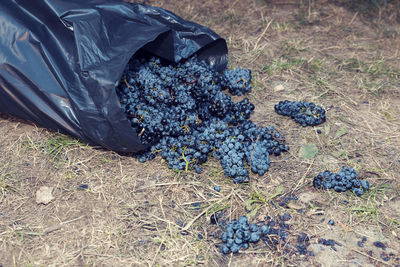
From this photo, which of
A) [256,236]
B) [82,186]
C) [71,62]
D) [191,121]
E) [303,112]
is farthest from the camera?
[303,112]

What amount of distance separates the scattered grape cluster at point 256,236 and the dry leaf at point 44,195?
46.7 inches

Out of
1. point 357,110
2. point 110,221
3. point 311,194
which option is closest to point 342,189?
point 311,194

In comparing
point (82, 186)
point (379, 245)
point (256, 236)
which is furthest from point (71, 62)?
point (379, 245)

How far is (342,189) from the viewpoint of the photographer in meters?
2.80

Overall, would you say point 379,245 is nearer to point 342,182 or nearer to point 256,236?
point 342,182

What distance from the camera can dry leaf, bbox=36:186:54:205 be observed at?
271 cm

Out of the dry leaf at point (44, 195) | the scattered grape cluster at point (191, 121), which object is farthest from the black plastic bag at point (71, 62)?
the dry leaf at point (44, 195)

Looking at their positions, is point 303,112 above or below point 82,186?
above

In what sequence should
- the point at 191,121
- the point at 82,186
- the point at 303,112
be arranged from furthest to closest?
the point at 303,112 < the point at 191,121 < the point at 82,186

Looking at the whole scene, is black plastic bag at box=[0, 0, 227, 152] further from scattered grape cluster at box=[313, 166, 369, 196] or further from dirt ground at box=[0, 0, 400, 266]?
scattered grape cluster at box=[313, 166, 369, 196]

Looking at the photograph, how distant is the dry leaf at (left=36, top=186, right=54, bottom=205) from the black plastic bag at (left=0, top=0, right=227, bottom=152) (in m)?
0.43

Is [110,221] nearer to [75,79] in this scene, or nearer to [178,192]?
[178,192]

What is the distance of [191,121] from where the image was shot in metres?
3.06

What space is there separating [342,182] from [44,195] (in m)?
2.03
